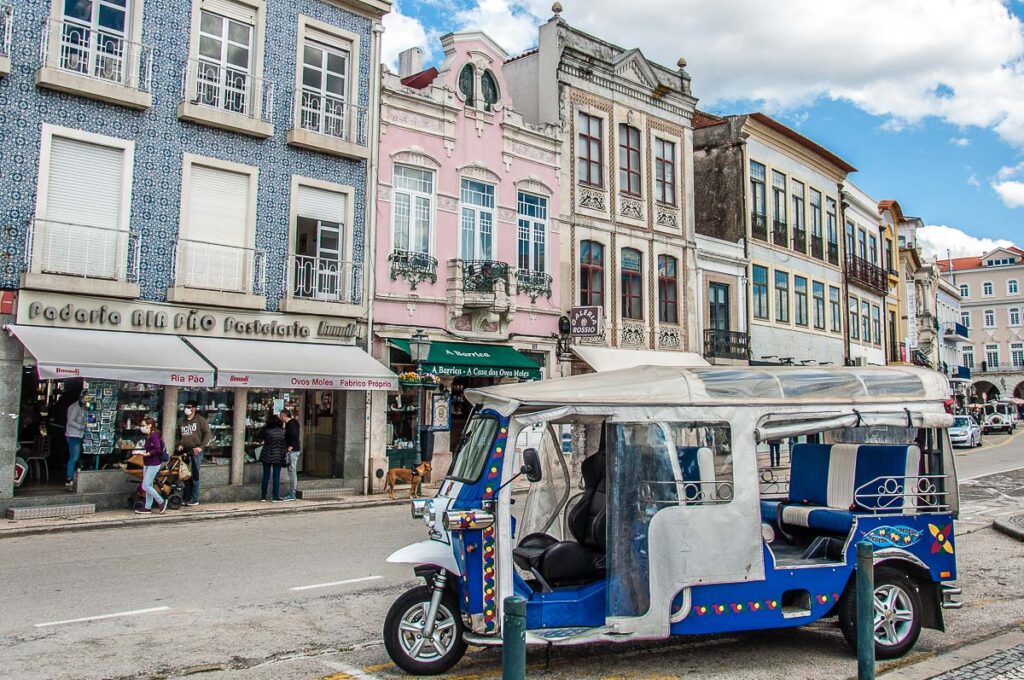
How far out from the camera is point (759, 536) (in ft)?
20.6

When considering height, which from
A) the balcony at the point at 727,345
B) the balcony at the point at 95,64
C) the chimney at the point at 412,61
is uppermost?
the chimney at the point at 412,61

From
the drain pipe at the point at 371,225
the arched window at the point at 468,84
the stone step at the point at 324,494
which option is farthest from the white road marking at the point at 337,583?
the arched window at the point at 468,84

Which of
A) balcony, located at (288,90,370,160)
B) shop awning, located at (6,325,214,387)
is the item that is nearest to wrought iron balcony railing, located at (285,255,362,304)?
balcony, located at (288,90,370,160)

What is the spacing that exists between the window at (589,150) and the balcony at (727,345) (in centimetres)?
648

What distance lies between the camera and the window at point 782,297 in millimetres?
32094

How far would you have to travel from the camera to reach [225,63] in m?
17.8

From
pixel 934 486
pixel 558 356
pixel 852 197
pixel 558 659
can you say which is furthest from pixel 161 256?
pixel 852 197

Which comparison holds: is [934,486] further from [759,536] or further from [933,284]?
[933,284]

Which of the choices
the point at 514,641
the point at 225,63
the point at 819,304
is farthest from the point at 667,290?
the point at 514,641

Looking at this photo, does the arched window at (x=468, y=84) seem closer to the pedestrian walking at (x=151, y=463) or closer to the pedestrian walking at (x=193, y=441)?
the pedestrian walking at (x=193, y=441)

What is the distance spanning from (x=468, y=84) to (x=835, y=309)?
2097cm

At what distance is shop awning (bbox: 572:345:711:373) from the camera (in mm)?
23609

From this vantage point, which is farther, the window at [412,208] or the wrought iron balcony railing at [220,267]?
the window at [412,208]

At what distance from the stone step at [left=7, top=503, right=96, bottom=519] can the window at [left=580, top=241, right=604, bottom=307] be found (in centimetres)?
1384
